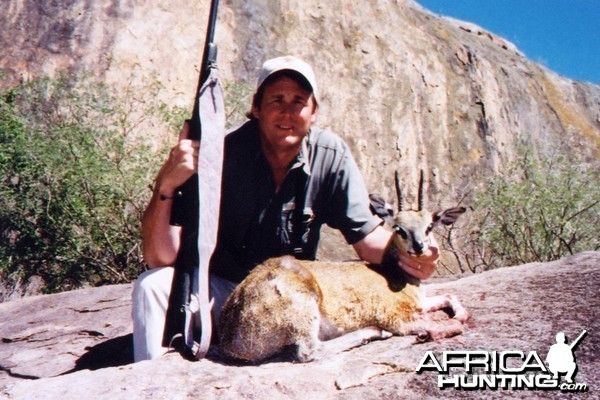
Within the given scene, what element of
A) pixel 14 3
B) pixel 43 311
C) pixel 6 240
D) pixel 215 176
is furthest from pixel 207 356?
pixel 14 3

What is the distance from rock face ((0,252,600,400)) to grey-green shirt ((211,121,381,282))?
1241mm

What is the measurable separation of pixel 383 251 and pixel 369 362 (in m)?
1.80

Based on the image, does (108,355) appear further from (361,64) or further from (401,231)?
(361,64)

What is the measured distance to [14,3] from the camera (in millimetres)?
20047

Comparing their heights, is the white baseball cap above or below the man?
above

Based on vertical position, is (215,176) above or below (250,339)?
above

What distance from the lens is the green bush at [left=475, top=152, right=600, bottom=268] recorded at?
14484 millimetres

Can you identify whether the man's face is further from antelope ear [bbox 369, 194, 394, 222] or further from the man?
antelope ear [bbox 369, 194, 394, 222]

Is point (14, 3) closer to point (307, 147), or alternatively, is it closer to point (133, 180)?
point (133, 180)

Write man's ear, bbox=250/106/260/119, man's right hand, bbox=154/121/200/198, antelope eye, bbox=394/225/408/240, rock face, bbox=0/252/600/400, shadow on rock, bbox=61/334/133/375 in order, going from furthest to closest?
1. shadow on rock, bbox=61/334/133/375
2. antelope eye, bbox=394/225/408/240
3. man's ear, bbox=250/106/260/119
4. man's right hand, bbox=154/121/200/198
5. rock face, bbox=0/252/600/400

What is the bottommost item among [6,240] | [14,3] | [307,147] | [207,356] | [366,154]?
[207,356]

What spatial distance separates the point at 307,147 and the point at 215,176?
1243mm

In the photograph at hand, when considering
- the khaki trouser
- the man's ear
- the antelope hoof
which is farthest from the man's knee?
the antelope hoof

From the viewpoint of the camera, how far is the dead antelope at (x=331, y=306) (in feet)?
16.2
